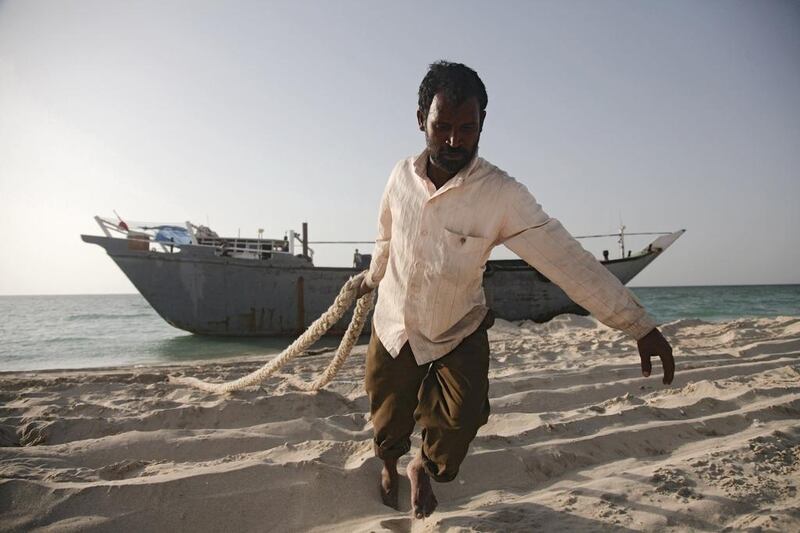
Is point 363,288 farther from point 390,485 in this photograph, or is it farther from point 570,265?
point 570,265

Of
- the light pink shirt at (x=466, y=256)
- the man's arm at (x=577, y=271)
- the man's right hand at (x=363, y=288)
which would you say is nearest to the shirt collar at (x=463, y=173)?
the light pink shirt at (x=466, y=256)

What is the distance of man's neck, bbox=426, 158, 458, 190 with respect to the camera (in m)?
1.68

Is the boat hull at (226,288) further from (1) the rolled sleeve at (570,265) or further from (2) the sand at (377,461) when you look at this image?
(1) the rolled sleeve at (570,265)

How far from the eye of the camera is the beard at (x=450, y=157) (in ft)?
5.12

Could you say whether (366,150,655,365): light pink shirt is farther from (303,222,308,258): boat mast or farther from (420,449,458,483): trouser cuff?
(303,222,308,258): boat mast

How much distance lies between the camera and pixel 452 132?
1.54 m

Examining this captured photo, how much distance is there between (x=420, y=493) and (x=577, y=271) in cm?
108

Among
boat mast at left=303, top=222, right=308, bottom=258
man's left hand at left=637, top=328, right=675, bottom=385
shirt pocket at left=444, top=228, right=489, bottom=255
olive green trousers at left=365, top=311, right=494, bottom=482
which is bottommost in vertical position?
olive green trousers at left=365, top=311, right=494, bottom=482

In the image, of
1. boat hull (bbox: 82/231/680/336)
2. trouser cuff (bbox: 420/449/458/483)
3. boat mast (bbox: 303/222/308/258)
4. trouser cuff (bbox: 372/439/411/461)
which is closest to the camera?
trouser cuff (bbox: 420/449/458/483)

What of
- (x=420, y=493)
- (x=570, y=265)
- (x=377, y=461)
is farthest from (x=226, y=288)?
(x=570, y=265)

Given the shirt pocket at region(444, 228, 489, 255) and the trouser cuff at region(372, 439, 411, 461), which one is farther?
the trouser cuff at region(372, 439, 411, 461)

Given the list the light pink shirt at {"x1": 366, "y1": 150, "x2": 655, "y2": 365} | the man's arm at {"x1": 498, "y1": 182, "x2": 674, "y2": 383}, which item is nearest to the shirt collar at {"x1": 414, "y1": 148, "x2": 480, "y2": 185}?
the light pink shirt at {"x1": 366, "y1": 150, "x2": 655, "y2": 365}

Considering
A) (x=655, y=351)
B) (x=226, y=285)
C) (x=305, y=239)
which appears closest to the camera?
(x=655, y=351)

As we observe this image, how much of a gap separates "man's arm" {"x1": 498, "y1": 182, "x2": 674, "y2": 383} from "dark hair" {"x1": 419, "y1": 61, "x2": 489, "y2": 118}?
35 cm
